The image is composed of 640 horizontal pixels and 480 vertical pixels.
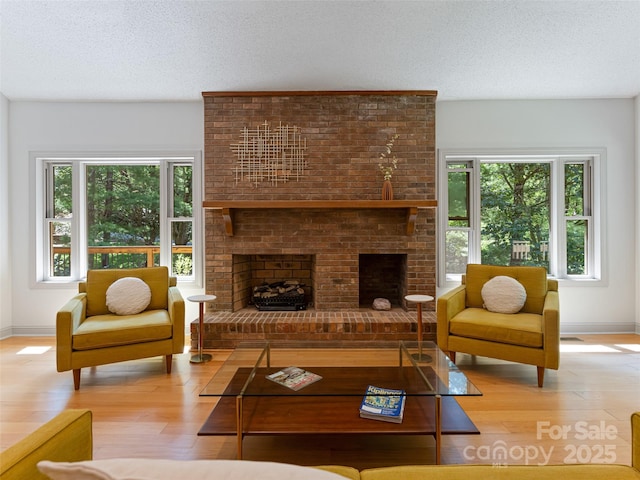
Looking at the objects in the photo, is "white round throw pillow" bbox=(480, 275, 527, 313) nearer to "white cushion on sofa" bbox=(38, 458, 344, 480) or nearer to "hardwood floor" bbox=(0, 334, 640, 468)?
"hardwood floor" bbox=(0, 334, 640, 468)

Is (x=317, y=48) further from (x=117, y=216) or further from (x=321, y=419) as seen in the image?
(x=117, y=216)

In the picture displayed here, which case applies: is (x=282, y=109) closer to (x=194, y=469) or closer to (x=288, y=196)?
(x=288, y=196)

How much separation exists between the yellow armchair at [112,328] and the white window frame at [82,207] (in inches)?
38.1

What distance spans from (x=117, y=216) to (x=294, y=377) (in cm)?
340

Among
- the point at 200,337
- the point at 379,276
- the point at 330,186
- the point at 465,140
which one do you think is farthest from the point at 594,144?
the point at 200,337

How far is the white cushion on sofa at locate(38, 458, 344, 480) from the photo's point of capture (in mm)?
530

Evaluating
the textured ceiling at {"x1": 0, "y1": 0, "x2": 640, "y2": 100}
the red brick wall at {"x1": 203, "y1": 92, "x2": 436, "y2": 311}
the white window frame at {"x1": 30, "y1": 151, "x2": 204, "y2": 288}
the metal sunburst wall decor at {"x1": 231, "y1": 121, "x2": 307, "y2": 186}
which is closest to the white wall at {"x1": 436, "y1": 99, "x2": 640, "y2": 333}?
the textured ceiling at {"x1": 0, "y1": 0, "x2": 640, "y2": 100}

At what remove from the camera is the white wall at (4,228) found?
153 inches

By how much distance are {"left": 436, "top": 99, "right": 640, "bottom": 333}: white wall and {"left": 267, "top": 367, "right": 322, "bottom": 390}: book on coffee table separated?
317 centimetres

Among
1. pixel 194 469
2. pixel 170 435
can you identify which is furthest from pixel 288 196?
pixel 194 469

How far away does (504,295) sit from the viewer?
9.82 ft

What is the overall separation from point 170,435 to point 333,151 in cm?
299

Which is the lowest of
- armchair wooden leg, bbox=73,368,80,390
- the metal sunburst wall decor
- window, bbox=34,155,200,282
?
armchair wooden leg, bbox=73,368,80,390

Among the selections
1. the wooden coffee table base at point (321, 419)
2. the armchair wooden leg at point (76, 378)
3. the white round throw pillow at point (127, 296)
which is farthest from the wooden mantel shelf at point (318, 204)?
the wooden coffee table base at point (321, 419)
